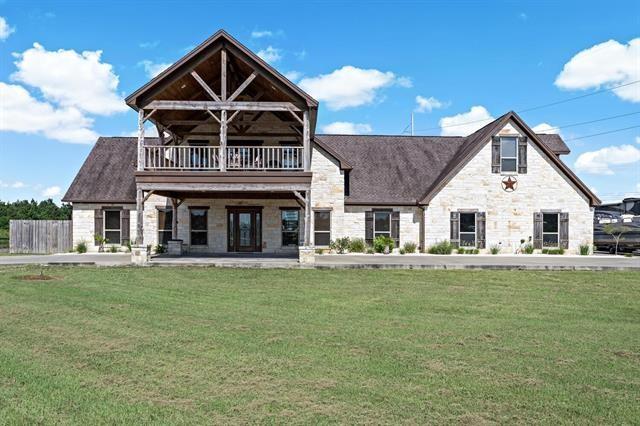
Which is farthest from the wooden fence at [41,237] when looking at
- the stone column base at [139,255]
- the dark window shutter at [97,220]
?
the stone column base at [139,255]

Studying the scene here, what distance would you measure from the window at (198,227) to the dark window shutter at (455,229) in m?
12.2

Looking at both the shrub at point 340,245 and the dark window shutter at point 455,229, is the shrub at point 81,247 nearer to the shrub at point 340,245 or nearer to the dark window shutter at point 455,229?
the shrub at point 340,245

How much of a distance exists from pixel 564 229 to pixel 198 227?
718 inches

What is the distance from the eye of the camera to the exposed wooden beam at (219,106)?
1678 centimetres

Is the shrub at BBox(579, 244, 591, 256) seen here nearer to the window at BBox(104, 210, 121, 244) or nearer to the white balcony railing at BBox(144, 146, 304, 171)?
the white balcony railing at BBox(144, 146, 304, 171)

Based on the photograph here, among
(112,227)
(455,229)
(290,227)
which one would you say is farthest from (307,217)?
(112,227)

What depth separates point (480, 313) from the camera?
8734mm

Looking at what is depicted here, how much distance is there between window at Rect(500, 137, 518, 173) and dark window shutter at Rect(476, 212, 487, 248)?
101 inches

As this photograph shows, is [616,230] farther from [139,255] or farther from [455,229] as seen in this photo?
[139,255]

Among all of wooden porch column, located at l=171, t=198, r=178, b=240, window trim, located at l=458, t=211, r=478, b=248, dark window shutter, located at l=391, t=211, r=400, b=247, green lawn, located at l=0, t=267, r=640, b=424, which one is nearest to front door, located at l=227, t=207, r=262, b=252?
wooden porch column, located at l=171, t=198, r=178, b=240

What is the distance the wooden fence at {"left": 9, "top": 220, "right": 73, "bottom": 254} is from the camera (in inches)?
930

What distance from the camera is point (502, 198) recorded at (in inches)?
909

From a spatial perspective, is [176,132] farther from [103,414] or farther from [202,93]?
[103,414]

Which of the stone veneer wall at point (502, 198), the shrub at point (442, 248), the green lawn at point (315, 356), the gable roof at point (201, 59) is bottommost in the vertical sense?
the green lawn at point (315, 356)
